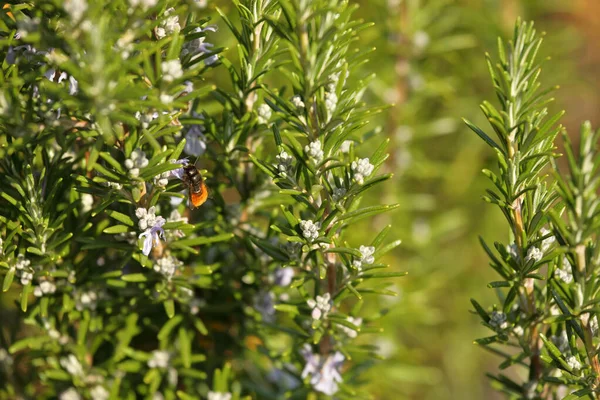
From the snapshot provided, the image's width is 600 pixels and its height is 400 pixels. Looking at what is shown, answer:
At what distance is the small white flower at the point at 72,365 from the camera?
4.18 ft

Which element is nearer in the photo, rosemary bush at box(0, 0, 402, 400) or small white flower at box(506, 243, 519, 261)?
rosemary bush at box(0, 0, 402, 400)

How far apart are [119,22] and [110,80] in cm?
14

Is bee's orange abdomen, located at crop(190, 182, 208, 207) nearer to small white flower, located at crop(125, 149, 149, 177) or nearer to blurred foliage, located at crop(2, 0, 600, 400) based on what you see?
small white flower, located at crop(125, 149, 149, 177)

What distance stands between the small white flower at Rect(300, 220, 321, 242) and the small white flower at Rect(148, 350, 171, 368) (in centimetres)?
57

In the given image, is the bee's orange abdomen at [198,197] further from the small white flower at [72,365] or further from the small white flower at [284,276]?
the small white flower at [72,365]

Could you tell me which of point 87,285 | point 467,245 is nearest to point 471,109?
point 467,245

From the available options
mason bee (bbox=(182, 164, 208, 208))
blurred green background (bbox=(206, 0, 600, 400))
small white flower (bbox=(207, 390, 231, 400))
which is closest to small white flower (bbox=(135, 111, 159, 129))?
mason bee (bbox=(182, 164, 208, 208))

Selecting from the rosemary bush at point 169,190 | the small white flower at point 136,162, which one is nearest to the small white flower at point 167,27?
the rosemary bush at point 169,190

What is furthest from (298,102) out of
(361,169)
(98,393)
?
(98,393)

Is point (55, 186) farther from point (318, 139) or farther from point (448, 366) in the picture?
point (448, 366)

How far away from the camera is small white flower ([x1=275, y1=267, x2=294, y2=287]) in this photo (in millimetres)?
1333

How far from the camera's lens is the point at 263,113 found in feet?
3.96

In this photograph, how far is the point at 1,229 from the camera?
3.62ft

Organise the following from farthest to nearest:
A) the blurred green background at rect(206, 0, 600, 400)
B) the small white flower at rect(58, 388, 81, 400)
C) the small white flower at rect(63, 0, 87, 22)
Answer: the blurred green background at rect(206, 0, 600, 400)
the small white flower at rect(58, 388, 81, 400)
the small white flower at rect(63, 0, 87, 22)
